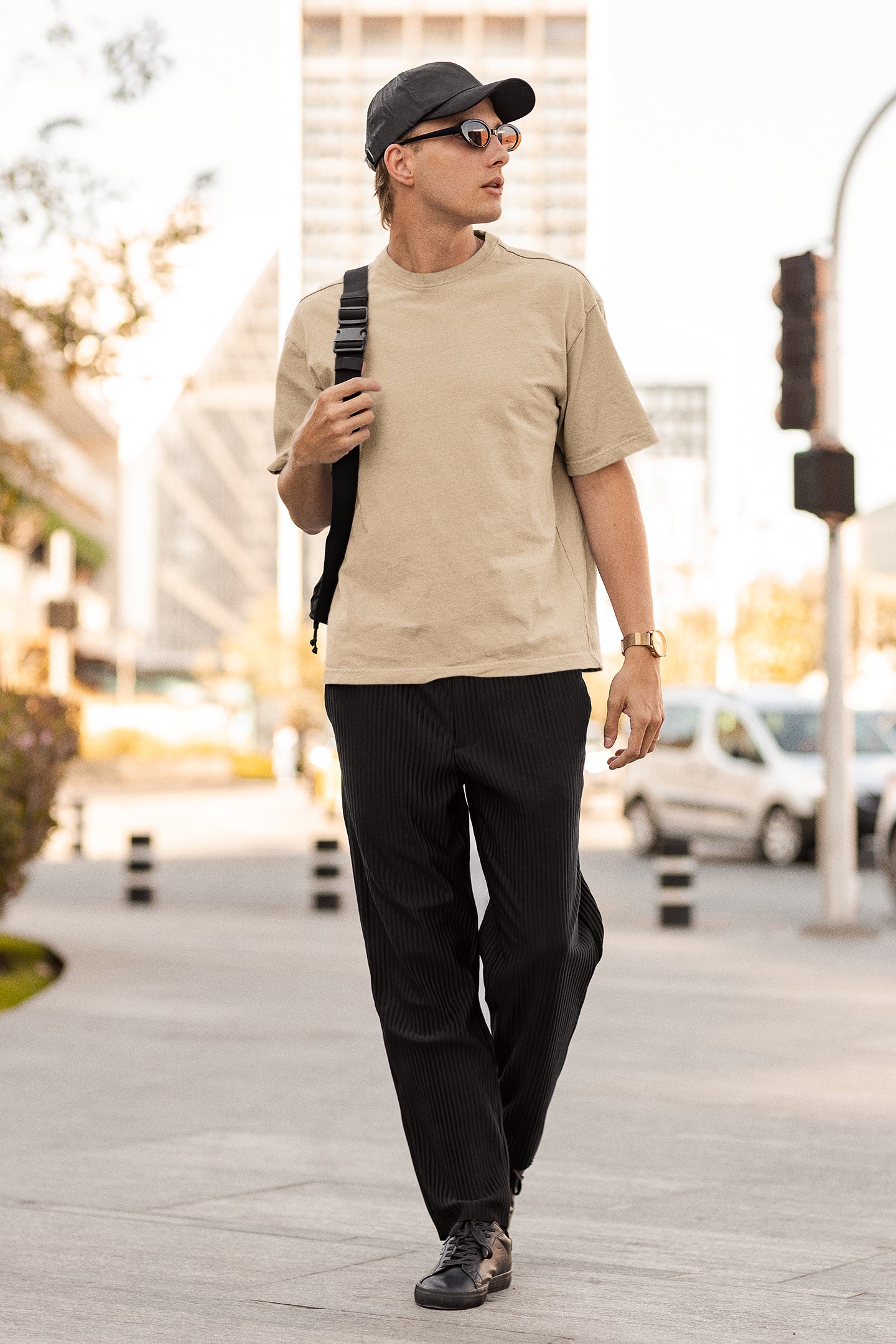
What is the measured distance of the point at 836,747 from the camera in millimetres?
13273

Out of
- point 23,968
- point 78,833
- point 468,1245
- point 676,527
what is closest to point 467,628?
point 468,1245

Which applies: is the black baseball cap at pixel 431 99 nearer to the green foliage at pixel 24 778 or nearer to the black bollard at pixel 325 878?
the green foliage at pixel 24 778

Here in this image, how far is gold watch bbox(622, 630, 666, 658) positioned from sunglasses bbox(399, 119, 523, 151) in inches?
35.9

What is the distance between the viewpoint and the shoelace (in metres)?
3.72

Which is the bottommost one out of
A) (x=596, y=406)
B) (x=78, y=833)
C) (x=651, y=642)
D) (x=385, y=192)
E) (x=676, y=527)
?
(x=78, y=833)

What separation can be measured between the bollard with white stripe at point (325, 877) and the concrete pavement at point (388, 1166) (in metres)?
3.71

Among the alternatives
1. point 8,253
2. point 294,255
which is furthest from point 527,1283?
point 294,255

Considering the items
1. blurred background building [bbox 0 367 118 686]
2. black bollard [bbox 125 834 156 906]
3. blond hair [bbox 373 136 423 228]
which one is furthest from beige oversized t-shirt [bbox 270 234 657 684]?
blurred background building [bbox 0 367 118 686]

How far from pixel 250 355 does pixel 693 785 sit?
151 metres

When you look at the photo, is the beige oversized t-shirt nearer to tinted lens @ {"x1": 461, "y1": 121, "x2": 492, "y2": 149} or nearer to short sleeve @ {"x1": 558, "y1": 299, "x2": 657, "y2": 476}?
short sleeve @ {"x1": 558, "y1": 299, "x2": 657, "y2": 476}

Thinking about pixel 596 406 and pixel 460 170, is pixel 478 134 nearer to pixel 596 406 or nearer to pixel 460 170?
pixel 460 170

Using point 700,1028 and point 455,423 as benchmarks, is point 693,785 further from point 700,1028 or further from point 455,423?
point 455,423

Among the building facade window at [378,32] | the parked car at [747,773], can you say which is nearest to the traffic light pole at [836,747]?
the parked car at [747,773]

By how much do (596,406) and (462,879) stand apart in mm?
891
